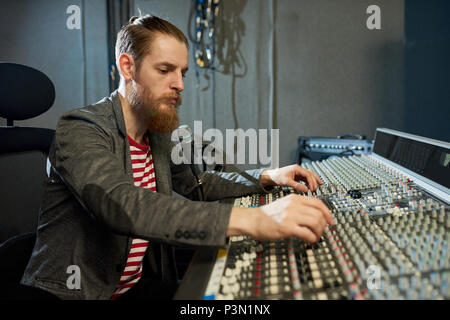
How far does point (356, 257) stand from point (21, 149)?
3.31 feet

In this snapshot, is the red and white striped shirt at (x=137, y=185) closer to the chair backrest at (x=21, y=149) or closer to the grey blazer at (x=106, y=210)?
the grey blazer at (x=106, y=210)

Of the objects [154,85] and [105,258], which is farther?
[154,85]

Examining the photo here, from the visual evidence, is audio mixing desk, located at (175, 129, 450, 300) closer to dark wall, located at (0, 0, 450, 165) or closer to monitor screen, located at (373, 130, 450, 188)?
monitor screen, located at (373, 130, 450, 188)

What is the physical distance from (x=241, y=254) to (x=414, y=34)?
73.5 inches

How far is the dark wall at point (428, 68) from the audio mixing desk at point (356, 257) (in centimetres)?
87

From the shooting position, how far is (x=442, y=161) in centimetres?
81

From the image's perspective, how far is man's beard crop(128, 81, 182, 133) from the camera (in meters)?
0.93

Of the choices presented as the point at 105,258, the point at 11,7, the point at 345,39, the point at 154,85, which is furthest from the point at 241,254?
the point at 11,7

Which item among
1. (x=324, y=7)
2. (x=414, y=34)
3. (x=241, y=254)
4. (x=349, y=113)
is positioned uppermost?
(x=324, y=7)

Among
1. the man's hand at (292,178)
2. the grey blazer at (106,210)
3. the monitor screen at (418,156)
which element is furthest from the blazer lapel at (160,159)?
the monitor screen at (418,156)

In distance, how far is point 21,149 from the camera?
3.18 feet

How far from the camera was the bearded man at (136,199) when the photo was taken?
1.73 ft

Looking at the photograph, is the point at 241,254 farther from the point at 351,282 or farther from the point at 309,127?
the point at 309,127

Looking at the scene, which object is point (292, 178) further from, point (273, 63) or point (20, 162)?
point (273, 63)
